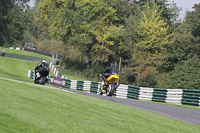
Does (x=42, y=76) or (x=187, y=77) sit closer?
(x=42, y=76)

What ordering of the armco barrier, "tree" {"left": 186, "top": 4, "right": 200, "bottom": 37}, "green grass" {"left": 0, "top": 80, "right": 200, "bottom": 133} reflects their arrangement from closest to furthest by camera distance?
1. "green grass" {"left": 0, "top": 80, "right": 200, "bottom": 133}
2. the armco barrier
3. "tree" {"left": 186, "top": 4, "right": 200, "bottom": 37}

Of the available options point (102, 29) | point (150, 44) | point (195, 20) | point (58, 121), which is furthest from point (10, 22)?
point (58, 121)

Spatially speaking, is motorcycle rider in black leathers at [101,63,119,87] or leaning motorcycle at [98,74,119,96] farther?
motorcycle rider in black leathers at [101,63,119,87]

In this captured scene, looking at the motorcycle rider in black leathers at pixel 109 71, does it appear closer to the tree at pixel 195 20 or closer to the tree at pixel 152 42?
Result: the tree at pixel 195 20

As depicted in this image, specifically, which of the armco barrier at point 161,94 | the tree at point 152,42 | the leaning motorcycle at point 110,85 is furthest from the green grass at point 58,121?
the tree at point 152,42

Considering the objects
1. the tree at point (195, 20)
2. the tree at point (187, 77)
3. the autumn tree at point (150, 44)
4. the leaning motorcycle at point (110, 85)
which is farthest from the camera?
the autumn tree at point (150, 44)

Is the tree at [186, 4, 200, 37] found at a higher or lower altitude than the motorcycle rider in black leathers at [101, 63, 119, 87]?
higher

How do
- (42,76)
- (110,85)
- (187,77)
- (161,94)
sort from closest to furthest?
(110,85), (42,76), (161,94), (187,77)

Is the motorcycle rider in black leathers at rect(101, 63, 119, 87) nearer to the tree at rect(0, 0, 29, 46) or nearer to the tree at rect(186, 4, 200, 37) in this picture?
the tree at rect(186, 4, 200, 37)

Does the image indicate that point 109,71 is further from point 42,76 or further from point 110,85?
point 42,76

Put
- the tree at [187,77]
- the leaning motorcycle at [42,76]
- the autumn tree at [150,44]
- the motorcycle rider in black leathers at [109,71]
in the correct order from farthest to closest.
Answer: the autumn tree at [150,44], the tree at [187,77], the leaning motorcycle at [42,76], the motorcycle rider in black leathers at [109,71]

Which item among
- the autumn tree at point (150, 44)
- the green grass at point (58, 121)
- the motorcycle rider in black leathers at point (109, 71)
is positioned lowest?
the green grass at point (58, 121)

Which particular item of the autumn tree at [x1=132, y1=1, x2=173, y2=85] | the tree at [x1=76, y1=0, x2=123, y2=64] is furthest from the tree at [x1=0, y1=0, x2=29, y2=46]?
the autumn tree at [x1=132, y1=1, x2=173, y2=85]

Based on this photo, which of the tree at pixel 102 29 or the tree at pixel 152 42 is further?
the tree at pixel 102 29
